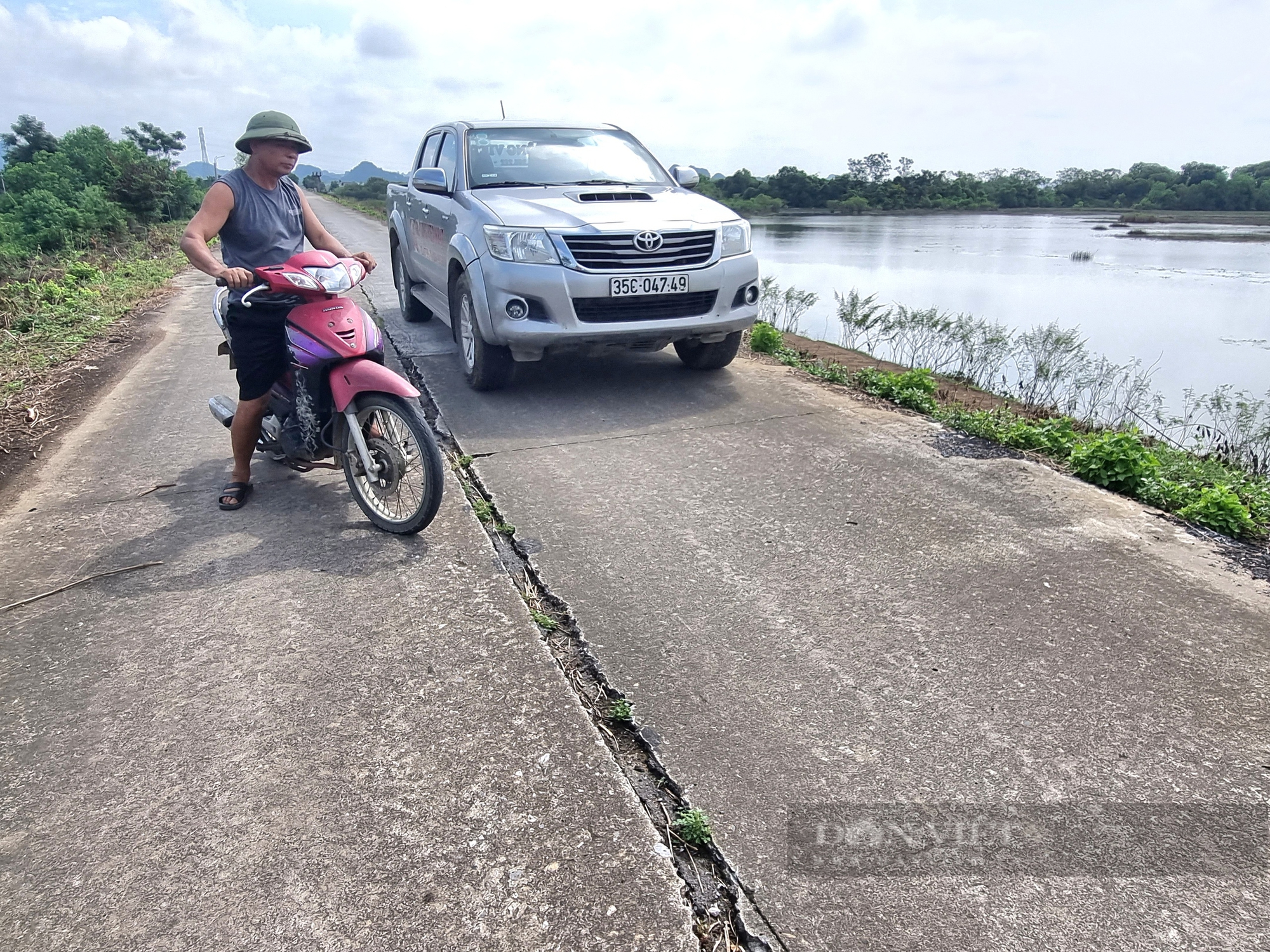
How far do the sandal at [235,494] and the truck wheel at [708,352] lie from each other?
3.31 meters

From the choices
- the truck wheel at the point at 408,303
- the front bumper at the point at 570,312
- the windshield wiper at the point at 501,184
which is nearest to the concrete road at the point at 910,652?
the front bumper at the point at 570,312

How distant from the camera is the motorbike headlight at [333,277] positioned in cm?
369

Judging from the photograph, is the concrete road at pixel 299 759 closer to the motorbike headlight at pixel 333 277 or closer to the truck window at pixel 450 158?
the motorbike headlight at pixel 333 277

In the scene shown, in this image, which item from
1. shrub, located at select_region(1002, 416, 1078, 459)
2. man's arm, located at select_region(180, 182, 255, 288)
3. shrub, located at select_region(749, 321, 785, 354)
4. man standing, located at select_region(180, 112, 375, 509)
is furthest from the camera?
shrub, located at select_region(749, 321, 785, 354)

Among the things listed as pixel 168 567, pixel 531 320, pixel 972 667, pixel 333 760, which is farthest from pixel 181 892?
pixel 531 320

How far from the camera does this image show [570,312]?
5426mm

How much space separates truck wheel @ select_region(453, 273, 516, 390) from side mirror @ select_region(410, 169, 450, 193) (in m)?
0.77

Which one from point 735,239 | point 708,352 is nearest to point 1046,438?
point 735,239

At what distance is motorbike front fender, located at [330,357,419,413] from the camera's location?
144 inches

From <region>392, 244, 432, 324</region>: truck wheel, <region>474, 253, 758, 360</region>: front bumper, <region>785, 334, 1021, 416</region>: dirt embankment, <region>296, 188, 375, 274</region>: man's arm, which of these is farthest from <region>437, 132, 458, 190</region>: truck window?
<region>785, 334, 1021, 416</region>: dirt embankment

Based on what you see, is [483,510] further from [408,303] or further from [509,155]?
[408,303]

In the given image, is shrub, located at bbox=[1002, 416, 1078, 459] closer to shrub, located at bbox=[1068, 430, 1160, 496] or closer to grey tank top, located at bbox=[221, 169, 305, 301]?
shrub, located at bbox=[1068, 430, 1160, 496]

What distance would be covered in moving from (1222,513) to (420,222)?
6.34m

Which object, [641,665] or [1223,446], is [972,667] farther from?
[1223,446]
